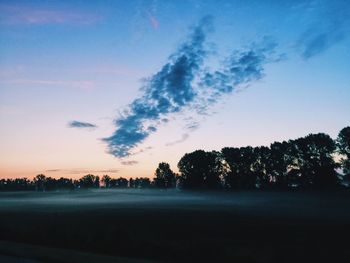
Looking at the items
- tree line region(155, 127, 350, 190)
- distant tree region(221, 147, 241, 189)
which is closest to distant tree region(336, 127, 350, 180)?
tree line region(155, 127, 350, 190)

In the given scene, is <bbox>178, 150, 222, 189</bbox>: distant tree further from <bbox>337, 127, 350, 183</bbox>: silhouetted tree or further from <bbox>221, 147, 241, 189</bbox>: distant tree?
<bbox>337, 127, 350, 183</bbox>: silhouetted tree

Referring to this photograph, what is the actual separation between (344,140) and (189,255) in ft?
340

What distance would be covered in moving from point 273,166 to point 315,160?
19.7 m

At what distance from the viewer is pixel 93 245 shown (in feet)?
54.6

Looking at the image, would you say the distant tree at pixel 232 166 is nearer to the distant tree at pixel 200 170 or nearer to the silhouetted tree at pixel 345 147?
the distant tree at pixel 200 170

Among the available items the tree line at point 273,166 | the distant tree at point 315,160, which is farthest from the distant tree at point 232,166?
the distant tree at point 315,160

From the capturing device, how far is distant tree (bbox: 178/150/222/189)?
157 metres

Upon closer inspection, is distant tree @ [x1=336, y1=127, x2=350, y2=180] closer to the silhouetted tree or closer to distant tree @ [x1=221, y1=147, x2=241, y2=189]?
the silhouetted tree

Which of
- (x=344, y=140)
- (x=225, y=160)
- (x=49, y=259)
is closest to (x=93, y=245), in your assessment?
(x=49, y=259)

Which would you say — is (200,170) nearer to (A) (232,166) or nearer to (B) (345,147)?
(A) (232,166)

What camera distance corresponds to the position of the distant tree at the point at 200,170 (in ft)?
515

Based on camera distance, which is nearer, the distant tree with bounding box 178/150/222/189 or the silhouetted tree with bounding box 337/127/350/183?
the silhouetted tree with bounding box 337/127/350/183

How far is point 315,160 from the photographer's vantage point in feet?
383

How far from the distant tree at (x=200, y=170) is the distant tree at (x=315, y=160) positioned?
3866 cm
